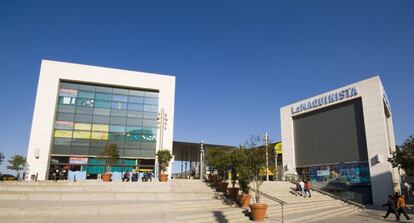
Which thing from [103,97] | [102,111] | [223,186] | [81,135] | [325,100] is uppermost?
[325,100]

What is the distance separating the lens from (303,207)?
61.0 feet

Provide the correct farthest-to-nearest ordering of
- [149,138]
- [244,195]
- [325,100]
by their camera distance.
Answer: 1. [325,100]
2. [149,138]
3. [244,195]

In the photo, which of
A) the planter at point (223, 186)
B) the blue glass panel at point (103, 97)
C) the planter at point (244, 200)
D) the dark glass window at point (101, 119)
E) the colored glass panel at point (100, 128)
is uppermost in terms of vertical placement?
the blue glass panel at point (103, 97)

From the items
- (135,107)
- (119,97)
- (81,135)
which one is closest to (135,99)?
(135,107)

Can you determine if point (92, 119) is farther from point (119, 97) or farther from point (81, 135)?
point (119, 97)

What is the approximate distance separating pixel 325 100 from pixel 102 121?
88.7 feet

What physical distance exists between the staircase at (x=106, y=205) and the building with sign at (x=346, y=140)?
648 inches

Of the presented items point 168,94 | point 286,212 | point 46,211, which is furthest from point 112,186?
point 168,94

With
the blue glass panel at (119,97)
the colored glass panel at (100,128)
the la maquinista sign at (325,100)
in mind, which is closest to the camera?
the la maquinista sign at (325,100)

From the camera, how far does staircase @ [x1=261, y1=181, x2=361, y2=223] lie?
51.4 ft

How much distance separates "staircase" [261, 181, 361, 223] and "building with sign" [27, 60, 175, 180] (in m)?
13.8

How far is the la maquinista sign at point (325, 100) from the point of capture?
1252 inches

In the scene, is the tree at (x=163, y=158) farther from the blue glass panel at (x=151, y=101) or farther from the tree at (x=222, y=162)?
the blue glass panel at (x=151, y=101)

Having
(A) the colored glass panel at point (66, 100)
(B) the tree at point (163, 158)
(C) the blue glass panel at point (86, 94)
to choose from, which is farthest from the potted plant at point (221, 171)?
(A) the colored glass panel at point (66, 100)
